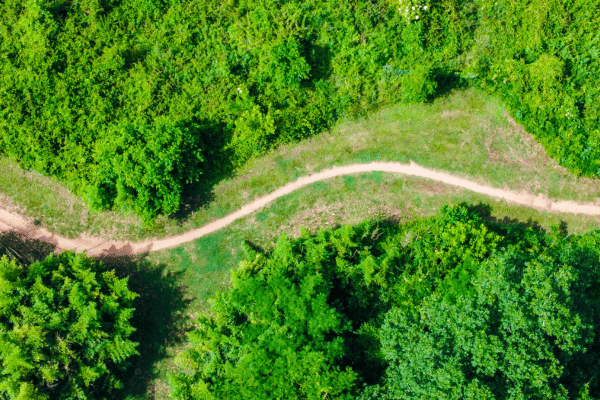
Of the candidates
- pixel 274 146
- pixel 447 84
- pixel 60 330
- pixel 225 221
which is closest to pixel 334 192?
pixel 274 146

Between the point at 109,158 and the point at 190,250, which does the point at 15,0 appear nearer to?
the point at 109,158

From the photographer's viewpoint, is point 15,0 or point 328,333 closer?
point 328,333

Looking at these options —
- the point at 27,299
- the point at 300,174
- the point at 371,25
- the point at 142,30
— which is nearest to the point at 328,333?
the point at 300,174

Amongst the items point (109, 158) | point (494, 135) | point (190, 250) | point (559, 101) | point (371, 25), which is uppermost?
point (371, 25)

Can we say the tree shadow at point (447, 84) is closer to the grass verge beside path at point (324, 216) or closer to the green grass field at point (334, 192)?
the green grass field at point (334, 192)

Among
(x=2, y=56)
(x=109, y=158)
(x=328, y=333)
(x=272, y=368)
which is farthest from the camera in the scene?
(x=2, y=56)

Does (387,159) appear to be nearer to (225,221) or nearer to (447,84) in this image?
(447,84)

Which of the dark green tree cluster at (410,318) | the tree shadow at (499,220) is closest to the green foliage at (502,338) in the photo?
the dark green tree cluster at (410,318)
